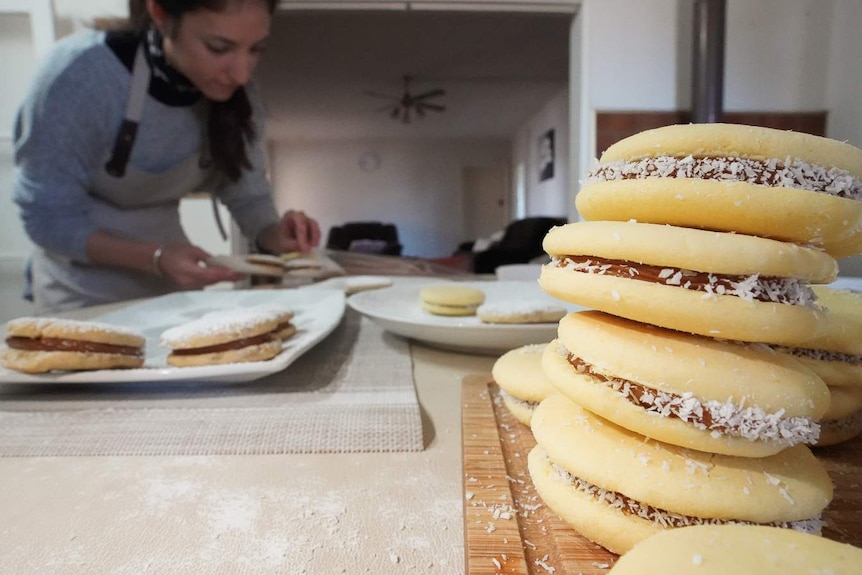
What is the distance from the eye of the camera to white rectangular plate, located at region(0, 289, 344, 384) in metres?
0.64

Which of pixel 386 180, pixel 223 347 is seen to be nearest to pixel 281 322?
pixel 223 347

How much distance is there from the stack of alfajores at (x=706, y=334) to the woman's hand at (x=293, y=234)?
1.61 meters

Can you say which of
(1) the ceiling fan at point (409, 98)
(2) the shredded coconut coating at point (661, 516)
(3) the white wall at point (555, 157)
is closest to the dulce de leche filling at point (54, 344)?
(2) the shredded coconut coating at point (661, 516)

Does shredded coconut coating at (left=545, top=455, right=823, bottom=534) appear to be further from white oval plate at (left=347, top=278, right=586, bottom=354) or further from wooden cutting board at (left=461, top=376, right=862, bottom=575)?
white oval plate at (left=347, top=278, right=586, bottom=354)

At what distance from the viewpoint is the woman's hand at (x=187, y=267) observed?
4.71 ft

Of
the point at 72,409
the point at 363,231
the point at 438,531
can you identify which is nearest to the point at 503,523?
the point at 438,531

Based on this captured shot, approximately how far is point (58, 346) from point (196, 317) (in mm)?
381

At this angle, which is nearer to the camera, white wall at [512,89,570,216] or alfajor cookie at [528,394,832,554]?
alfajor cookie at [528,394,832,554]

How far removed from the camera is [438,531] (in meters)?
0.39

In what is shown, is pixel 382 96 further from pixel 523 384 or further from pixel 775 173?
pixel 775 173

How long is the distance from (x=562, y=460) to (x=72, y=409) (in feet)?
1.91

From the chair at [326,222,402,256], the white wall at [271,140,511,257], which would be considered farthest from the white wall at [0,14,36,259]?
the white wall at [271,140,511,257]

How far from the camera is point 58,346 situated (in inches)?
25.5

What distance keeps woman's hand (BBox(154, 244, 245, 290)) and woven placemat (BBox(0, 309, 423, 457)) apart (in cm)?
79
